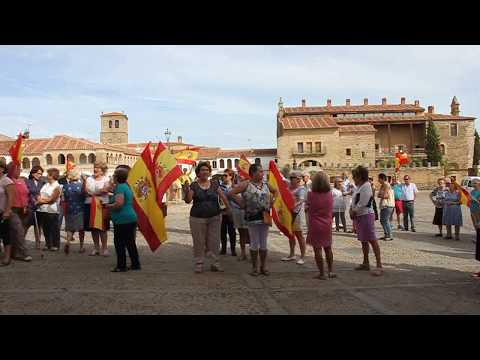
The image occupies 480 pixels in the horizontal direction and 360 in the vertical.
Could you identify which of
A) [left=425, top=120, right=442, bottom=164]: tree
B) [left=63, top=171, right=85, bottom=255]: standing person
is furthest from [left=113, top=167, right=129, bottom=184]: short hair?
[left=425, top=120, right=442, bottom=164]: tree

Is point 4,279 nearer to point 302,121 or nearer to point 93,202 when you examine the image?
point 93,202

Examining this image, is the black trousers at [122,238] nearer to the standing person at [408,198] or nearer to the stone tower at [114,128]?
the standing person at [408,198]

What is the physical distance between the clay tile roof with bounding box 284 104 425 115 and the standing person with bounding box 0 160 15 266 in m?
64.6

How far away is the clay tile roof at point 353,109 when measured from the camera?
70312 millimetres

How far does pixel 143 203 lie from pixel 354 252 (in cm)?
453

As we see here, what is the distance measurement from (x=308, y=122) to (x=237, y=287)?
58276mm

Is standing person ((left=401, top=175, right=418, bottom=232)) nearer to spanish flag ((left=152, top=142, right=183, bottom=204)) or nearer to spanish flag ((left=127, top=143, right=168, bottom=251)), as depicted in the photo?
spanish flag ((left=152, top=142, right=183, bottom=204))

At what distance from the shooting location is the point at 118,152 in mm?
76438

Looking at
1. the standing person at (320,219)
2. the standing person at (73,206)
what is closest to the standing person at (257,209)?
the standing person at (320,219)

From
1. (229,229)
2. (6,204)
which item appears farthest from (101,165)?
(229,229)

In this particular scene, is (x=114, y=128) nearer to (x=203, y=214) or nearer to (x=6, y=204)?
(x=6, y=204)

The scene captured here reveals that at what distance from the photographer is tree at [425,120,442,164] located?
197ft

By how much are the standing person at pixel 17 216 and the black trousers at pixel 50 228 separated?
82 centimetres
